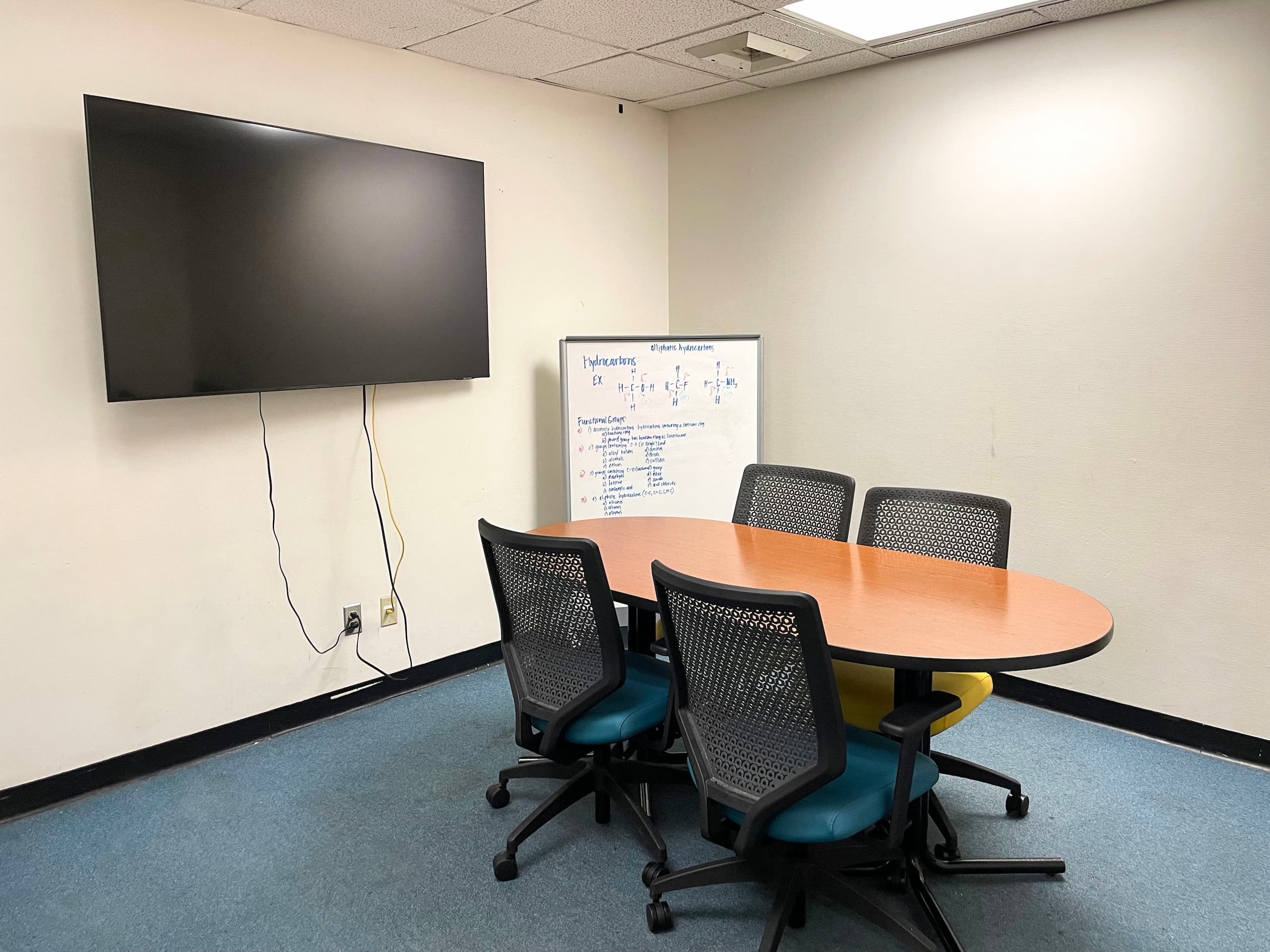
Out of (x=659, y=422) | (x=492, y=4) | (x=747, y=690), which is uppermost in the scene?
(x=492, y=4)

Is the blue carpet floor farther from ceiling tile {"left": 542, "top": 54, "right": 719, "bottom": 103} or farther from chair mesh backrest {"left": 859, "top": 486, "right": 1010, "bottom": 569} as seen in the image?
ceiling tile {"left": 542, "top": 54, "right": 719, "bottom": 103}

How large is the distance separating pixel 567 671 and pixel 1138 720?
235 centimetres

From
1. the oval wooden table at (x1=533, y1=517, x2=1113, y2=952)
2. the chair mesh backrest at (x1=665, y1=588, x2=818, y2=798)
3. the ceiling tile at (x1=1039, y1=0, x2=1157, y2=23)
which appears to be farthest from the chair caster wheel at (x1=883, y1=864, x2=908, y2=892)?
the ceiling tile at (x1=1039, y1=0, x2=1157, y2=23)

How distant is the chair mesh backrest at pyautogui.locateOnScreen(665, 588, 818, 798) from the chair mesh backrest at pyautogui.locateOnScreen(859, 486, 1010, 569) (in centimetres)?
112

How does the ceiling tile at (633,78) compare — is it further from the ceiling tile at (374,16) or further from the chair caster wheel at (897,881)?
the chair caster wheel at (897,881)

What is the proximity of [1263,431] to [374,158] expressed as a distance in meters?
3.28

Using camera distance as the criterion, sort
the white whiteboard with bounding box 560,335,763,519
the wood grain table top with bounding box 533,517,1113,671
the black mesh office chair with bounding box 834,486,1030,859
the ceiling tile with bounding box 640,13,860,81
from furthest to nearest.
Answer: the white whiteboard with bounding box 560,335,763,519 → the ceiling tile with bounding box 640,13,860,81 → the black mesh office chair with bounding box 834,486,1030,859 → the wood grain table top with bounding box 533,517,1113,671

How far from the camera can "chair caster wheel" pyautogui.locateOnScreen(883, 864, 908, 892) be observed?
7.94 feet

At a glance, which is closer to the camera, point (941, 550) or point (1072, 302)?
point (941, 550)

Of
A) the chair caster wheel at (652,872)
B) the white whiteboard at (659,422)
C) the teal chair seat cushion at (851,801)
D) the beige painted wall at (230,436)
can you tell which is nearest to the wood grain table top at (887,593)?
the teal chair seat cushion at (851,801)

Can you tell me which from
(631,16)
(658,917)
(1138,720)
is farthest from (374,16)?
(1138,720)

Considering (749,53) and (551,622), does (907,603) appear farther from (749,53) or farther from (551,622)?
(749,53)

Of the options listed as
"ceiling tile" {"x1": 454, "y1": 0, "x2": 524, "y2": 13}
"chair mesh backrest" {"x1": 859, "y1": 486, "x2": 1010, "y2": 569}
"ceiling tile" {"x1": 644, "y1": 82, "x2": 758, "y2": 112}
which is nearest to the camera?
"chair mesh backrest" {"x1": 859, "y1": 486, "x2": 1010, "y2": 569}

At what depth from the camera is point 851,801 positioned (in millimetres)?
2000
